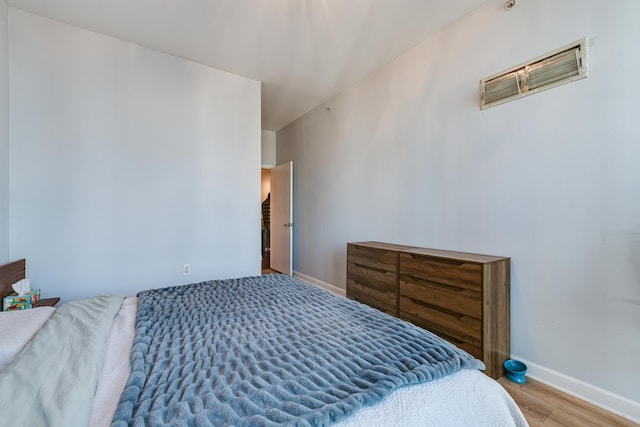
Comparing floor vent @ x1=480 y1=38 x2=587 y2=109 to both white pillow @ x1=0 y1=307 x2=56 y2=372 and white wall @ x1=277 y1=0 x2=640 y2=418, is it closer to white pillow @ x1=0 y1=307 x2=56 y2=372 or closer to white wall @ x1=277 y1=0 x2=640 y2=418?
white wall @ x1=277 y1=0 x2=640 y2=418

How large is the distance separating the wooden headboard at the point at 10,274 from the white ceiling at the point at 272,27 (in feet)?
6.84

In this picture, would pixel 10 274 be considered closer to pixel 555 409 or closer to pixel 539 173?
pixel 555 409

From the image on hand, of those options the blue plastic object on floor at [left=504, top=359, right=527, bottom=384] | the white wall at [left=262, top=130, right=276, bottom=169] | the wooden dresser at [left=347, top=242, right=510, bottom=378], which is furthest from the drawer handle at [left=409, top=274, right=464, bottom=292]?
the white wall at [left=262, top=130, right=276, bottom=169]

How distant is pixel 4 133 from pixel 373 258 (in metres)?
3.26

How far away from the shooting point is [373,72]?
124 inches

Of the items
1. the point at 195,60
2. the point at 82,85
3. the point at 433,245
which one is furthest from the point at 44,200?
the point at 433,245

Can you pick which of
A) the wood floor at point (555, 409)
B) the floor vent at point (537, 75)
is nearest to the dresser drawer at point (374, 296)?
the wood floor at point (555, 409)

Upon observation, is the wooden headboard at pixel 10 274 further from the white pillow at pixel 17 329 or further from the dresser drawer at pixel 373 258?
the dresser drawer at pixel 373 258

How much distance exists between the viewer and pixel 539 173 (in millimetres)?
1864

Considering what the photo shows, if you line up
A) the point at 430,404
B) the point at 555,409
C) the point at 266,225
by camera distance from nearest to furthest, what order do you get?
the point at 430,404 < the point at 555,409 < the point at 266,225

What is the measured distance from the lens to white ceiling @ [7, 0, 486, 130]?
2.15 metres

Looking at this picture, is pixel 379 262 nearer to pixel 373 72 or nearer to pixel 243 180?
pixel 243 180

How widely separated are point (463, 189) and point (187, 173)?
2.78m

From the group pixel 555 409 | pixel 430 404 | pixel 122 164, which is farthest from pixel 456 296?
pixel 122 164
